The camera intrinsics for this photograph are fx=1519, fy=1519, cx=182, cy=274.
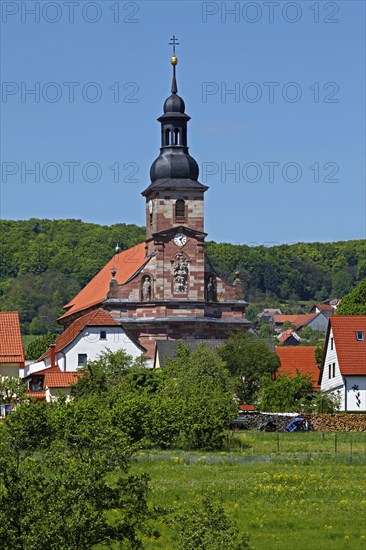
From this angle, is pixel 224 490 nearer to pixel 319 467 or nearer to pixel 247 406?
pixel 319 467

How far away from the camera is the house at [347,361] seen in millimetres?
73438

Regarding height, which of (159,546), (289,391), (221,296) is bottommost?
(159,546)

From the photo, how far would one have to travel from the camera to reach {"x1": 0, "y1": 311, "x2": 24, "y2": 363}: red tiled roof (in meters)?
73.1

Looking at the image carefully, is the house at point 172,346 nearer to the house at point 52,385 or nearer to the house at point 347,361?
the house at point 52,385

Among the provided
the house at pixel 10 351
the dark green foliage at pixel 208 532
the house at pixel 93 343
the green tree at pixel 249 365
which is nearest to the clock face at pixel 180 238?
the house at pixel 93 343

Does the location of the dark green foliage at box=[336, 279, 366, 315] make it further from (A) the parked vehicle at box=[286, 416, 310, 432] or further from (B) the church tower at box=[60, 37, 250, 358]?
(A) the parked vehicle at box=[286, 416, 310, 432]

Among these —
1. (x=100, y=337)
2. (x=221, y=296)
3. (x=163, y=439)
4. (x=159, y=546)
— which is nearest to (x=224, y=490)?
(x=159, y=546)

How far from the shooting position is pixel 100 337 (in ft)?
278

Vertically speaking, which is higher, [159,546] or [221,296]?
[221,296]

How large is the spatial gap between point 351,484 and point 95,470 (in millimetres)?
20310

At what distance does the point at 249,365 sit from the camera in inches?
3147

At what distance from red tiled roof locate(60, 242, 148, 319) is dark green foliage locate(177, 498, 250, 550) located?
239 ft

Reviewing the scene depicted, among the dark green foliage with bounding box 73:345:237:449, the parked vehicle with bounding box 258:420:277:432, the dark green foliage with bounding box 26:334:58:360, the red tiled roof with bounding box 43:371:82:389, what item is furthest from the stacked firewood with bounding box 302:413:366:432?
the dark green foliage with bounding box 26:334:58:360

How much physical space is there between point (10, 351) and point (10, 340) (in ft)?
3.31
